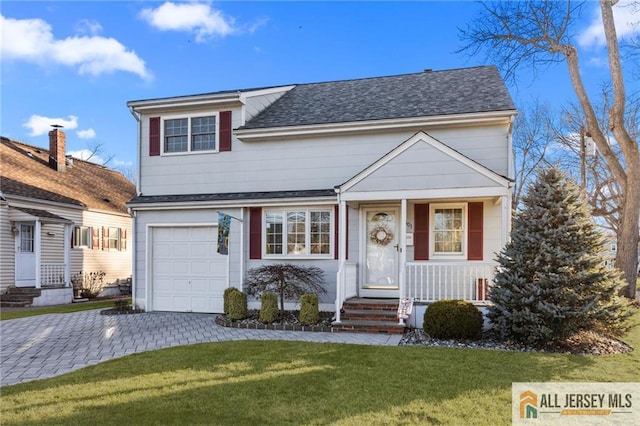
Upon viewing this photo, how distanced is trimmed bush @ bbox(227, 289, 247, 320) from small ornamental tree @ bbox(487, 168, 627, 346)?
18.3 feet

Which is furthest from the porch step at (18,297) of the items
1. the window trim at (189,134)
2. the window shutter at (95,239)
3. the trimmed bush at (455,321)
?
the trimmed bush at (455,321)

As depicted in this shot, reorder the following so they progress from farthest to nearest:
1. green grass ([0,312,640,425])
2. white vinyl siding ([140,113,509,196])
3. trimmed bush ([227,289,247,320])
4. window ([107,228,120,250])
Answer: window ([107,228,120,250]) < white vinyl siding ([140,113,509,196]) < trimmed bush ([227,289,247,320]) < green grass ([0,312,640,425])

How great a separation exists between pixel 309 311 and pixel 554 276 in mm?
4962

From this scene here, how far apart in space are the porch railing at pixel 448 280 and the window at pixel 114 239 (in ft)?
53.3

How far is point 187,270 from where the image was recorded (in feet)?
40.4

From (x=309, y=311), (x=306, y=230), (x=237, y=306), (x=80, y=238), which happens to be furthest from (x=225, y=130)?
(x=80, y=238)

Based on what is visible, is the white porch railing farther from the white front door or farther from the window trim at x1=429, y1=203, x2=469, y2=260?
the window trim at x1=429, y1=203, x2=469, y2=260

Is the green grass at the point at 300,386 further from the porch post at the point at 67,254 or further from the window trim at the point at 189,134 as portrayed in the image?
the porch post at the point at 67,254

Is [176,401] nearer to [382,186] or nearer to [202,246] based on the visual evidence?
[382,186]

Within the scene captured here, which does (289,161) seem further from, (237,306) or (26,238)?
(26,238)

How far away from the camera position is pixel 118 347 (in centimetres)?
781

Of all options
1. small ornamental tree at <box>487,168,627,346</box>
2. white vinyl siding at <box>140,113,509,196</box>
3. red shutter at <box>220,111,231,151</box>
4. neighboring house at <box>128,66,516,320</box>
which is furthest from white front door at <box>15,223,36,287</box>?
small ornamental tree at <box>487,168,627,346</box>

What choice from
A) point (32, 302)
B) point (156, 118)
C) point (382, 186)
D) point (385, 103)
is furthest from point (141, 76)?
point (382, 186)

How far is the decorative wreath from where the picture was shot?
1093cm
